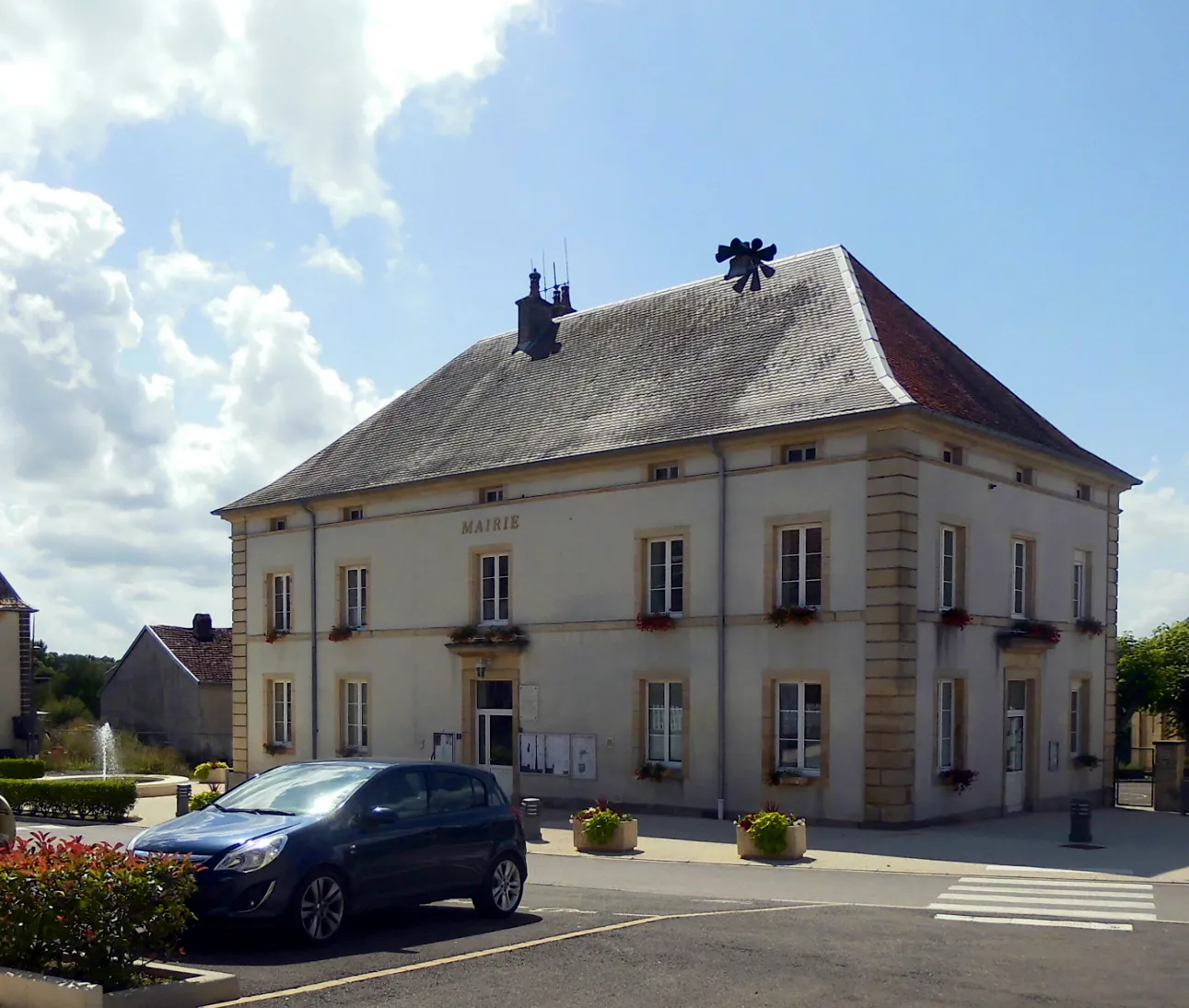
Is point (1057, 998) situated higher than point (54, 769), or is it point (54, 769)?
point (1057, 998)

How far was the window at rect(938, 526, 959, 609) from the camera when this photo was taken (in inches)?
936

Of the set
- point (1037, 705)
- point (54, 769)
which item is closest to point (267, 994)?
point (1037, 705)

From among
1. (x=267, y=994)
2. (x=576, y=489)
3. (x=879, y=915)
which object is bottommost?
(x=879, y=915)

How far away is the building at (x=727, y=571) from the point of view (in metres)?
22.9

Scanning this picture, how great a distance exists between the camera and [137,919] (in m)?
8.40

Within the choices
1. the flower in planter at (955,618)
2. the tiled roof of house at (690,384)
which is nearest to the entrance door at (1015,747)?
the flower in planter at (955,618)

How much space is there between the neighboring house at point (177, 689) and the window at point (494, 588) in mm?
20258

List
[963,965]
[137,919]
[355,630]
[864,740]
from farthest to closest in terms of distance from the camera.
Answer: [355,630], [864,740], [963,965], [137,919]

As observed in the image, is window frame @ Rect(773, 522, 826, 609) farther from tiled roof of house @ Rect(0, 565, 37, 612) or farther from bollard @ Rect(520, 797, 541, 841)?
tiled roof of house @ Rect(0, 565, 37, 612)

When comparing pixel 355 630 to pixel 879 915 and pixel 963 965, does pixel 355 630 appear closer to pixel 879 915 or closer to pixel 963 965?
pixel 879 915

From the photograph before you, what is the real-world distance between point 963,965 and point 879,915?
114 inches

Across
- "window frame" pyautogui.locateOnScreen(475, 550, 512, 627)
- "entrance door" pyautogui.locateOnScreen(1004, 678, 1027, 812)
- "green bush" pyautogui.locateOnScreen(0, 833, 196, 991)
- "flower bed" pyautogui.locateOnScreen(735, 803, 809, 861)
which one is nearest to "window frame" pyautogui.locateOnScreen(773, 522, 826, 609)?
"entrance door" pyautogui.locateOnScreen(1004, 678, 1027, 812)

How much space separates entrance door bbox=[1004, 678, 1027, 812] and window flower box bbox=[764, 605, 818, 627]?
15.9 feet

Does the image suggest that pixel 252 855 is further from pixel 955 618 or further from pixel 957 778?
pixel 957 778
